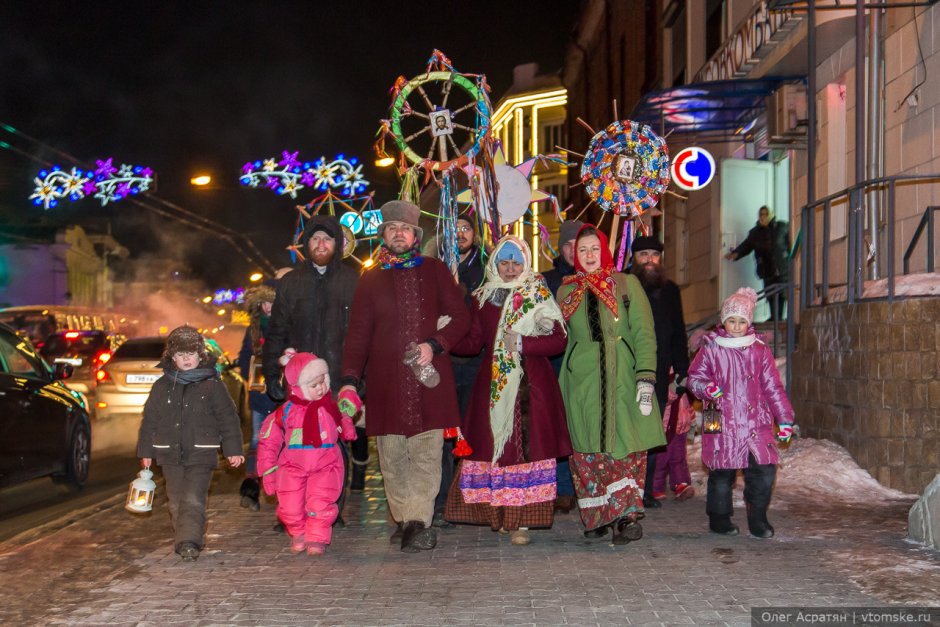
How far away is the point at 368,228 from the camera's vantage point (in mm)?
12117

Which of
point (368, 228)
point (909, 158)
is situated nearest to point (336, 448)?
point (368, 228)

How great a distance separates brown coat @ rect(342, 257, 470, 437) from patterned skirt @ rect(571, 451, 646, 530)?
939 millimetres

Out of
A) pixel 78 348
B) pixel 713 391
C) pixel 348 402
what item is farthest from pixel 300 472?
pixel 78 348

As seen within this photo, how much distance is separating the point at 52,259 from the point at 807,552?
77484 millimetres

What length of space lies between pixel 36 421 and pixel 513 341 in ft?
17.9

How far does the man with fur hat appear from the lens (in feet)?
28.0

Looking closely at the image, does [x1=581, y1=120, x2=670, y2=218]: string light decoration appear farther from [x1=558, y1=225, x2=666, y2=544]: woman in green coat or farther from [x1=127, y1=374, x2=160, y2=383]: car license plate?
[x1=127, y1=374, x2=160, y2=383]: car license plate

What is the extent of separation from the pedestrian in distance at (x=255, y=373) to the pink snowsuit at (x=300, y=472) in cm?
166

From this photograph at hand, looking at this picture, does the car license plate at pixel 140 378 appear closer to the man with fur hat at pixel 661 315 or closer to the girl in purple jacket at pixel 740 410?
the man with fur hat at pixel 661 315

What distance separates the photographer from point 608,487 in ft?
23.3

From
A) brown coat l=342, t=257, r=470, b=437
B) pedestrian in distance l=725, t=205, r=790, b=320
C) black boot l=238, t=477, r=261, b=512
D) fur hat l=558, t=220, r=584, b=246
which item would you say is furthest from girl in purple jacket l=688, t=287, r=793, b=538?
pedestrian in distance l=725, t=205, r=790, b=320

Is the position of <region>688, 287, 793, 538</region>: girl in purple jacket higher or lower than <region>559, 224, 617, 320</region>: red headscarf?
lower

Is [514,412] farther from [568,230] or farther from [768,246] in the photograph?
[768,246]

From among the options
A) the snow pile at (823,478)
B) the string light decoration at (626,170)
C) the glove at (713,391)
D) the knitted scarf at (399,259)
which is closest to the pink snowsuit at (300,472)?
the knitted scarf at (399,259)
